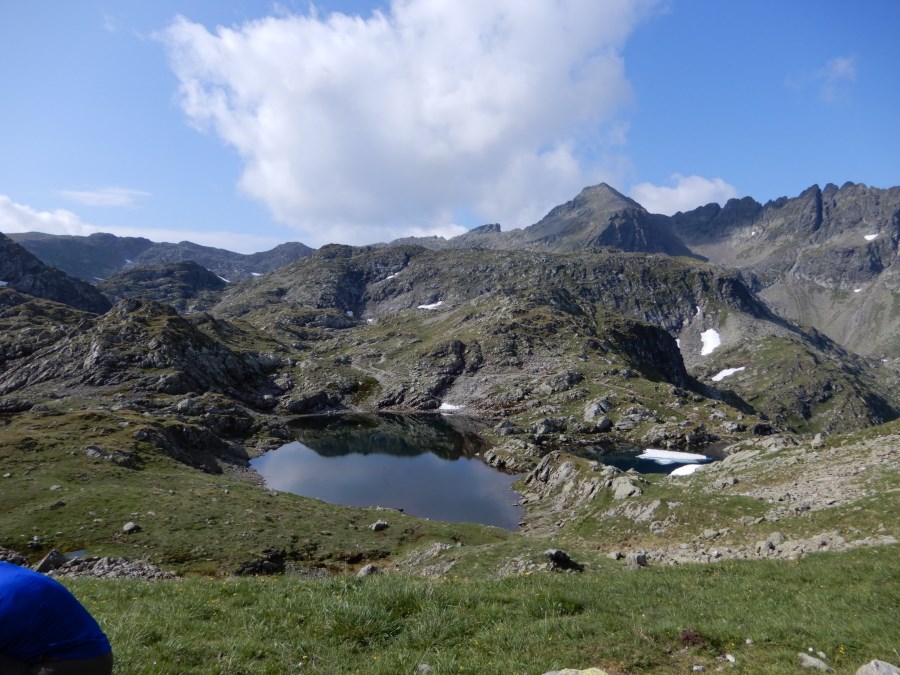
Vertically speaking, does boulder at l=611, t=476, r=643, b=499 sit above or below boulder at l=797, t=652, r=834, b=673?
below

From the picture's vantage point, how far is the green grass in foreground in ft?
31.7

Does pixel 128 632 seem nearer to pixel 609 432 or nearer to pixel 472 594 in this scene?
pixel 472 594

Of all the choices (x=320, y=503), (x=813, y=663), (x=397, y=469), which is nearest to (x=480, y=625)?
(x=813, y=663)

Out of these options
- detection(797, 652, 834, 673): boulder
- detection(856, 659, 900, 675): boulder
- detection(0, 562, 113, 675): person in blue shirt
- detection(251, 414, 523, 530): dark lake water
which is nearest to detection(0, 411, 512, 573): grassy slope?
detection(251, 414, 523, 530): dark lake water

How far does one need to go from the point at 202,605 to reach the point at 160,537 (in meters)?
32.8

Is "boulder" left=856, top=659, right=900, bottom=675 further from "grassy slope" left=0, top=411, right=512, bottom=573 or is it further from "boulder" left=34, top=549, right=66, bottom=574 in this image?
"boulder" left=34, top=549, right=66, bottom=574

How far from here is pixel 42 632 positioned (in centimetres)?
616

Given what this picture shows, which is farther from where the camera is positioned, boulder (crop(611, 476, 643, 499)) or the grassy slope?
boulder (crop(611, 476, 643, 499))

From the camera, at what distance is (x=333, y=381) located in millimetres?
181250

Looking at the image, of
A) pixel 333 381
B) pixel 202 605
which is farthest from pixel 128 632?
pixel 333 381

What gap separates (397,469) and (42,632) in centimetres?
9718

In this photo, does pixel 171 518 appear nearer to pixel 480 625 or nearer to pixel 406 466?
pixel 480 625

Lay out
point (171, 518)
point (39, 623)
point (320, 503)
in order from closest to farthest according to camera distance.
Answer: point (39, 623), point (171, 518), point (320, 503)

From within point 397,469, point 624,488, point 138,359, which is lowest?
point 397,469
